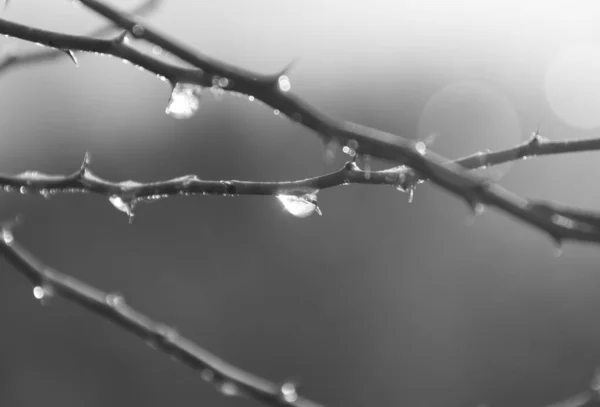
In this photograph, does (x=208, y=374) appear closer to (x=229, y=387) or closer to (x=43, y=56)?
(x=229, y=387)

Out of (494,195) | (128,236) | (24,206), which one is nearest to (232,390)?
(494,195)

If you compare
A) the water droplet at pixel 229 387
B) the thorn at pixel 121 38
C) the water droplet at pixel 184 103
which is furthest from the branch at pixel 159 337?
the thorn at pixel 121 38

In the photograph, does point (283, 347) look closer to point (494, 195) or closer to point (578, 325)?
point (578, 325)

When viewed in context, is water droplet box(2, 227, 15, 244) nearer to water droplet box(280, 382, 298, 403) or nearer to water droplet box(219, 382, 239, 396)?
water droplet box(219, 382, 239, 396)

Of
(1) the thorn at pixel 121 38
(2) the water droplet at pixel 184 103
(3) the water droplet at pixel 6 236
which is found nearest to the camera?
(1) the thorn at pixel 121 38

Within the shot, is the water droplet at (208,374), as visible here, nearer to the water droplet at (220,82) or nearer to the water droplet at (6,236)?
the water droplet at (6,236)

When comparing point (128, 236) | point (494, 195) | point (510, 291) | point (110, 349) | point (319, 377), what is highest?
point (510, 291)

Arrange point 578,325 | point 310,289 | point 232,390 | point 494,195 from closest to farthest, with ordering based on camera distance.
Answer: point 494,195 → point 232,390 → point 578,325 → point 310,289

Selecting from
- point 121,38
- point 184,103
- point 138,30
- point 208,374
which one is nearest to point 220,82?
point 138,30
